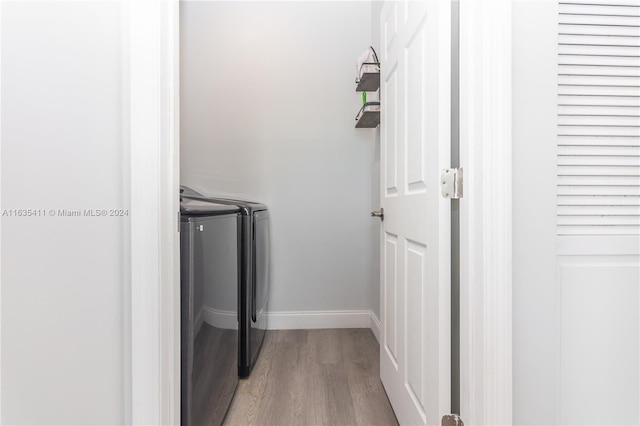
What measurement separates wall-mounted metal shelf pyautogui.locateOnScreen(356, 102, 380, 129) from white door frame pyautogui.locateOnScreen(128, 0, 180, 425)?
145 cm

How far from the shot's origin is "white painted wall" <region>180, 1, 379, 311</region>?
247cm

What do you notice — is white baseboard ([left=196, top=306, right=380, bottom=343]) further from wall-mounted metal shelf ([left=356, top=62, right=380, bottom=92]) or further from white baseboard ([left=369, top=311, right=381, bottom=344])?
wall-mounted metal shelf ([left=356, top=62, right=380, bottom=92])

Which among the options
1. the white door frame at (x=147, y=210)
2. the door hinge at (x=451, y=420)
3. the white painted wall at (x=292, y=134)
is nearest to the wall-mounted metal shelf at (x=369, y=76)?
the white painted wall at (x=292, y=134)

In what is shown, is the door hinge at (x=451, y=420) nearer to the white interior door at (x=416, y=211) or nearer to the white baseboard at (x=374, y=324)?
the white interior door at (x=416, y=211)

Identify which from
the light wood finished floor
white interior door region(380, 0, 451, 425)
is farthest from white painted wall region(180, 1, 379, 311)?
white interior door region(380, 0, 451, 425)

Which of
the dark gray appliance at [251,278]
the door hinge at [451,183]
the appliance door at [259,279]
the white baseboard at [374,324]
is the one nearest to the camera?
the door hinge at [451,183]

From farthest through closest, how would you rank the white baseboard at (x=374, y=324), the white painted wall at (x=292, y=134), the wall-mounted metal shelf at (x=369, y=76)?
the white painted wall at (x=292, y=134) → the white baseboard at (x=374, y=324) → the wall-mounted metal shelf at (x=369, y=76)

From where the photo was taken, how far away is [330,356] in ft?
6.64

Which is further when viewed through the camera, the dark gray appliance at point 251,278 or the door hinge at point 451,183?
the dark gray appliance at point 251,278

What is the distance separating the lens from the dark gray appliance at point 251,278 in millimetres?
1743

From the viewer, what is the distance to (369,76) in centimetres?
210

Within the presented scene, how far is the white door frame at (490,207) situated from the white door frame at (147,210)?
0.76m

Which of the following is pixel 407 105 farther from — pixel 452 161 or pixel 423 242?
pixel 423 242

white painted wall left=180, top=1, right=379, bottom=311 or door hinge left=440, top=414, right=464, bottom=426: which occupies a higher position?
white painted wall left=180, top=1, right=379, bottom=311
